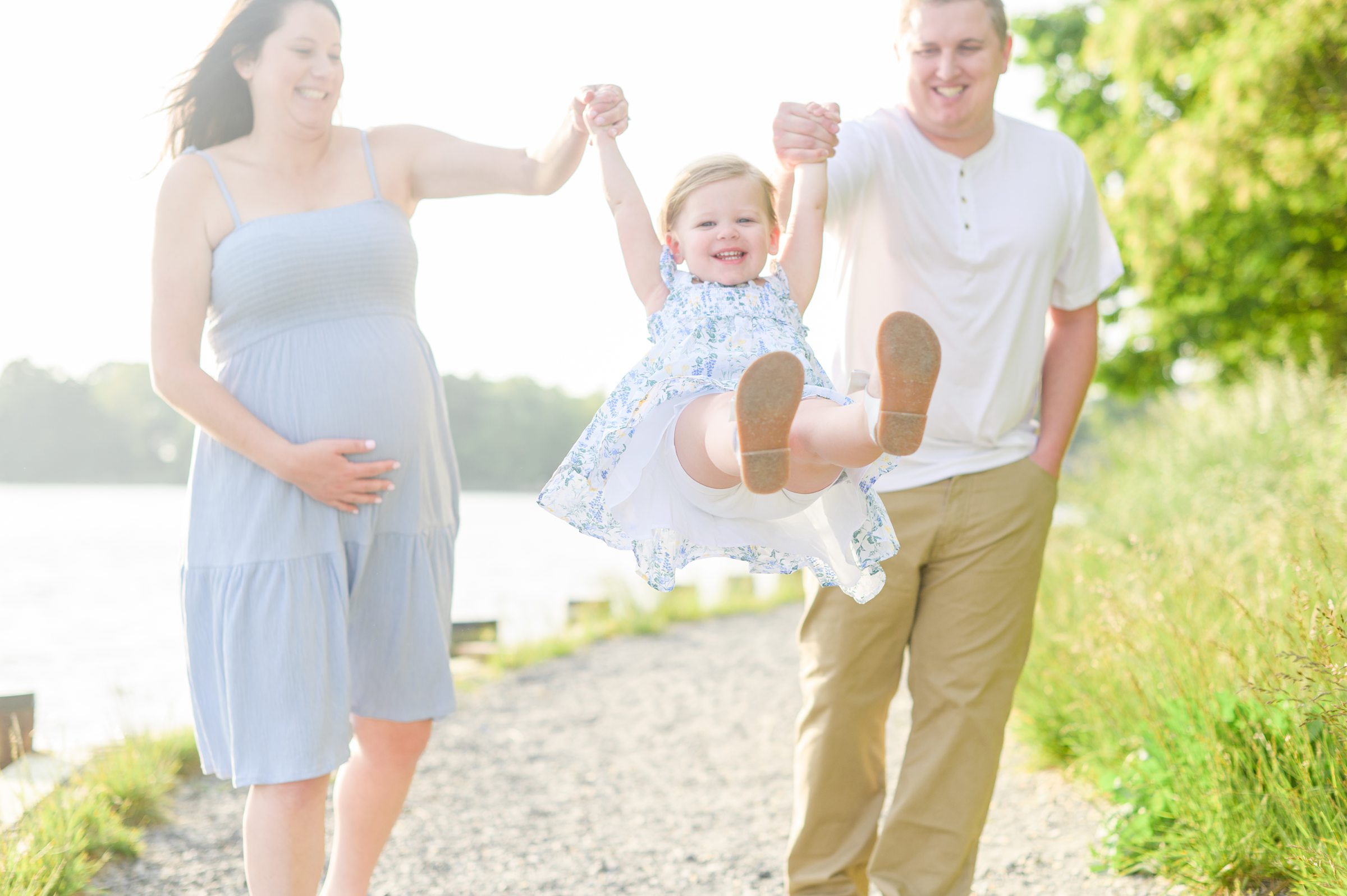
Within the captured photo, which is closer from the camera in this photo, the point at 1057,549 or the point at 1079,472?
the point at 1057,549

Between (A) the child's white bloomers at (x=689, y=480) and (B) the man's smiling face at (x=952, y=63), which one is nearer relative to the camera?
(A) the child's white bloomers at (x=689, y=480)

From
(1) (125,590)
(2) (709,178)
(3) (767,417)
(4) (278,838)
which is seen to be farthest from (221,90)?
(1) (125,590)

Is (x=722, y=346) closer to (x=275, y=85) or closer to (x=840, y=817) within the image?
(x=275, y=85)

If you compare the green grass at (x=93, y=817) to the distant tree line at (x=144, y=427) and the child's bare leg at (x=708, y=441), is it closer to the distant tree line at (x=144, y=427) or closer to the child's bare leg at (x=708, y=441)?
the child's bare leg at (x=708, y=441)

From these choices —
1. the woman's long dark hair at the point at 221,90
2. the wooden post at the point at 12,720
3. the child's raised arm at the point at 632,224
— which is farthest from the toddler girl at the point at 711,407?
the wooden post at the point at 12,720

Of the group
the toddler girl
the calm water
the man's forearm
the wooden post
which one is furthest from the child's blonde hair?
the wooden post

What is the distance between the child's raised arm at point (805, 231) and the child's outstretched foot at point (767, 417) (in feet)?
2.07

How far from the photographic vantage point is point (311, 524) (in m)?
2.29

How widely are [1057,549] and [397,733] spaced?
4.62 metres

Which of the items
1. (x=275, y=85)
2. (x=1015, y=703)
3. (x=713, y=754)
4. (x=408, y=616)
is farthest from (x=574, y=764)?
→ (x=275, y=85)

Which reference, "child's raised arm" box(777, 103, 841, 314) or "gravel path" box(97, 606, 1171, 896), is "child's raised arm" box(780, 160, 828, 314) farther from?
"gravel path" box(97, 606, 1171, 896)

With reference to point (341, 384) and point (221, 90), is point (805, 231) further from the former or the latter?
point (221, 90)

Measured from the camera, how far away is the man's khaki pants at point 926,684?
2775 mm

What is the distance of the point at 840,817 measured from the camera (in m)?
2.87
